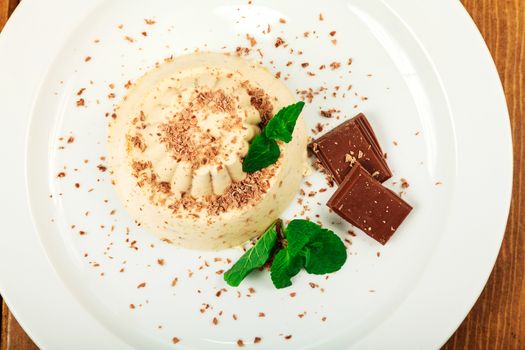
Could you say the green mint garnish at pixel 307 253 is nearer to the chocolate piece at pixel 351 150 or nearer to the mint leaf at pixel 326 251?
the mint leaf at pixel 326 251

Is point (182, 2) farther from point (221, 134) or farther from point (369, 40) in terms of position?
point (369, 40)

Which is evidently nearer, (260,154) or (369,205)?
(260,154)

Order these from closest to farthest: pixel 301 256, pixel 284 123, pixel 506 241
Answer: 1. pixel 284 123
2. pixel 301 256
3. pixel 506 241

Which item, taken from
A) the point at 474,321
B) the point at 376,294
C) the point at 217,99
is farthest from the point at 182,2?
the point at 474,321

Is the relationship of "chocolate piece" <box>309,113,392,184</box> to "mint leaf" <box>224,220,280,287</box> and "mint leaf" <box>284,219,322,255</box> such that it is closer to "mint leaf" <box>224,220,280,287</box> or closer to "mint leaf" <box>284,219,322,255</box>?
"mint leaf" <box>284,219,322,255</box>

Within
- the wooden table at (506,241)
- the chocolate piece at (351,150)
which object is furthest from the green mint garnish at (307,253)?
the wooden table at (506,241)

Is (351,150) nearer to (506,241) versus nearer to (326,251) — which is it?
(326,251)

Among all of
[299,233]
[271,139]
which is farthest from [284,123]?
[299,233]
